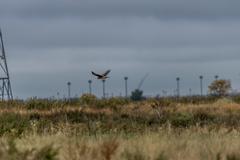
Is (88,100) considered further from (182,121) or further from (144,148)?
(144,148)

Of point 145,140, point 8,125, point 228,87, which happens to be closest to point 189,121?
point 8,125

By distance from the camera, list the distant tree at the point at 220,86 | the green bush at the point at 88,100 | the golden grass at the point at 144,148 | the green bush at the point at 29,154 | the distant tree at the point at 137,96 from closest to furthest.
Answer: the green bush at the point at 29,154 → the golden grass at the point at 144,148 → the green bush at the point at 88,100 → the distant tree at the point at 137,96 → the distant tree at the point at 220,86

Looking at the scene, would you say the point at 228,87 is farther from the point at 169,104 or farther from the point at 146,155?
the point at 146,155

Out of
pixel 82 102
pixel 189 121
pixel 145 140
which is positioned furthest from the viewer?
pixel 82 102

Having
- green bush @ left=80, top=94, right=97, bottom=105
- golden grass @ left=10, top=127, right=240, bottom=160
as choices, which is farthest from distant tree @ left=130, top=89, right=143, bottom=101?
golden grass @ left=10, top=127, right=240, bottom=160

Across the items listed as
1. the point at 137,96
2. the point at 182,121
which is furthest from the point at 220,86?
the point at 182,121

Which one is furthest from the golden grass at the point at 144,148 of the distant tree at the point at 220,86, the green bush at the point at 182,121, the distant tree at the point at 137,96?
the distant tree at the point at 220,86

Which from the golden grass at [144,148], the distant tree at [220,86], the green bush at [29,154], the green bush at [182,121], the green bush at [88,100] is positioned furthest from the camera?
the distant tree at [220,86]

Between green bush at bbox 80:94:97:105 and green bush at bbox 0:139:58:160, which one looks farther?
green bush at bbox 80:94:97:105

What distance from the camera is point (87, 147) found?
12.0 meters

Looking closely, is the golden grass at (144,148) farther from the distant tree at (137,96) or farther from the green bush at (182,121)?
the distant tree at (137,96)

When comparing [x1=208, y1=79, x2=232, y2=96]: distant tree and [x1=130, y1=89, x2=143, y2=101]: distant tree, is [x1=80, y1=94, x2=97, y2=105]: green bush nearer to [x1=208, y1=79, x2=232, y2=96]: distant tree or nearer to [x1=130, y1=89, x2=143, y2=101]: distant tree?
[x1=130, y1=89, x2=143, y2=101]: distant tree

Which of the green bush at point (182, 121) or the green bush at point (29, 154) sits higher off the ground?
the green bush at point (29, 154)

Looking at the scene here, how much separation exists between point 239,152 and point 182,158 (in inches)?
40.7
